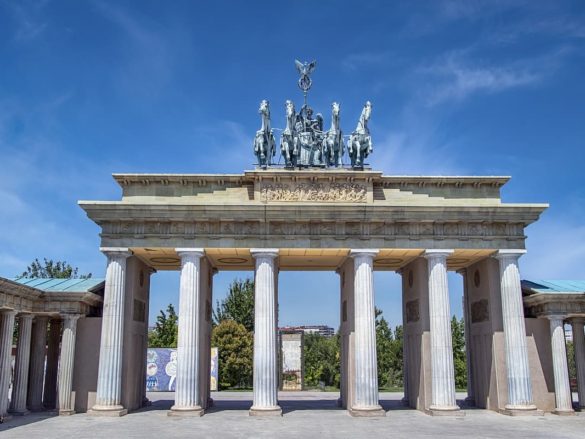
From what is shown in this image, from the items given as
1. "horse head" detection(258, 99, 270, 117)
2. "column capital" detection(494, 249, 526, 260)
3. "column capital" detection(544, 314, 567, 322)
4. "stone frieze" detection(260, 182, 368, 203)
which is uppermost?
"horse head" detection(258, 99, 270, 117)

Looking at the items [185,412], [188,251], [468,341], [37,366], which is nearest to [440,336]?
[468,341]

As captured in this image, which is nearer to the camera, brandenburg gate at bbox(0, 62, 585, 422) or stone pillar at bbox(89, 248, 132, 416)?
stone pillar at bbox(89, 248, 132, 416)

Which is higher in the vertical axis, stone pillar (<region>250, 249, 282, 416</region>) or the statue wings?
the statue wings

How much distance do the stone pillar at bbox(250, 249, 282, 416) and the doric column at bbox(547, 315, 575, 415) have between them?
47.3 feet

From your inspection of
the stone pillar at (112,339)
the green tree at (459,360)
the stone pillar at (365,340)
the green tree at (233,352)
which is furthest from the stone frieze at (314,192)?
the green tree at (459,360)

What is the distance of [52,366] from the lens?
32.7 meters

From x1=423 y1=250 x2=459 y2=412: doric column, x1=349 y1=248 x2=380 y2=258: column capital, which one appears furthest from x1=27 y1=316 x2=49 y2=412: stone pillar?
x1=423 y1=250 x2=459 y2=412: doric column

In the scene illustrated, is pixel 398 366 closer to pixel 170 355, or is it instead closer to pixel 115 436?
pixel 170 355

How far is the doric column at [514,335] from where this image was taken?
28.3 m

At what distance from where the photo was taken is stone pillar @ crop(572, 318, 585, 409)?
3034 centimetres

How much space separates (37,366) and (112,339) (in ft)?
17.5

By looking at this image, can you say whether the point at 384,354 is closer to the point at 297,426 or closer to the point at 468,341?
the point at 468,341

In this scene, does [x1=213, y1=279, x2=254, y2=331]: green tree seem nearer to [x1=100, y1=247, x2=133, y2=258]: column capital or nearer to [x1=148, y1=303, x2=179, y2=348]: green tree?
[x1=148, y1=303, x2=179, y2=348]: green tree

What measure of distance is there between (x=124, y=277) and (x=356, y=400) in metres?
13.5
